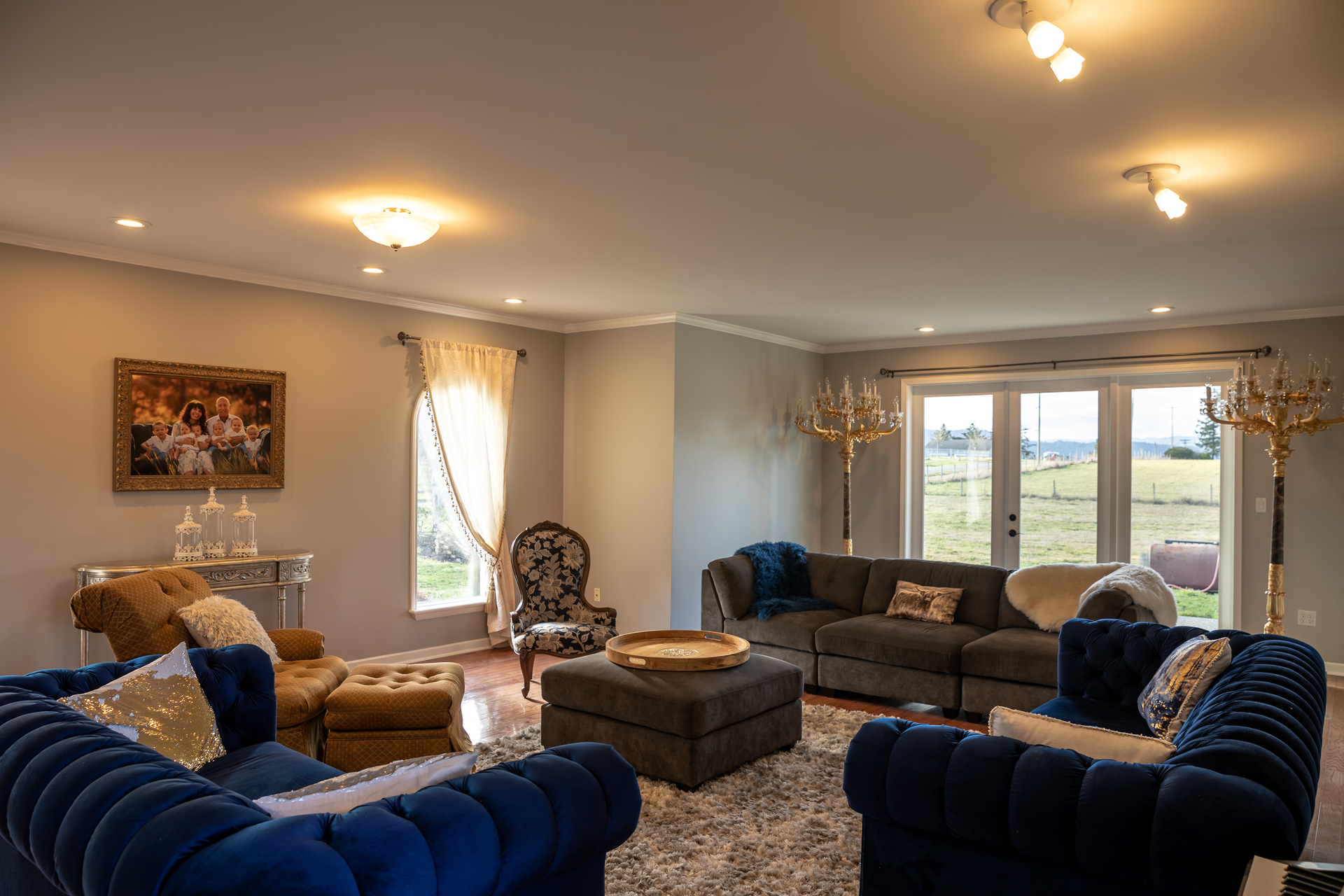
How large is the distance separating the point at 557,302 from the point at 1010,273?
297cm

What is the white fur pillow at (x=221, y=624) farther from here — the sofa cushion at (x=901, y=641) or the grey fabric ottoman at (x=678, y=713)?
the sofa cushion at (x=901, y=641)

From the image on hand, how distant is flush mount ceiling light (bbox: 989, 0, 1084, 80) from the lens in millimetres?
1910

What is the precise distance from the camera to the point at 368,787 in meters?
1.64

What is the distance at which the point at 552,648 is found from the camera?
198 inches

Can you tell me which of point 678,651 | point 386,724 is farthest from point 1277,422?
point 386,724

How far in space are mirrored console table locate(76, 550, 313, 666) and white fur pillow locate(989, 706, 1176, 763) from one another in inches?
152

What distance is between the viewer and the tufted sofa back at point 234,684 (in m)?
2.68

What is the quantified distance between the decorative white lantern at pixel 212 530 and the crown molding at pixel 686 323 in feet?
9.96

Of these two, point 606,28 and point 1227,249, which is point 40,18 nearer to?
point 606,28

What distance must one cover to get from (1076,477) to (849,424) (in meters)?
1.90

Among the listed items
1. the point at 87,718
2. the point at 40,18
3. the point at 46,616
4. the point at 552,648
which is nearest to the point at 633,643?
the point at 552,648

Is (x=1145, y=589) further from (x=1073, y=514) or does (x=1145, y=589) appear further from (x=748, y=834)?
(x=1073, y=514)

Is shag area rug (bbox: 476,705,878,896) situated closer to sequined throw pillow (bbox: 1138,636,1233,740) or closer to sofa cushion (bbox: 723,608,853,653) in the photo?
sequined throw pillow (bbox: 1138,636,1233,740)

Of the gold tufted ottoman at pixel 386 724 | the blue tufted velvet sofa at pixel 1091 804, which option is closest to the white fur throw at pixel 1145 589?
the blue tufted velvet sofa at pixel 1091 804
